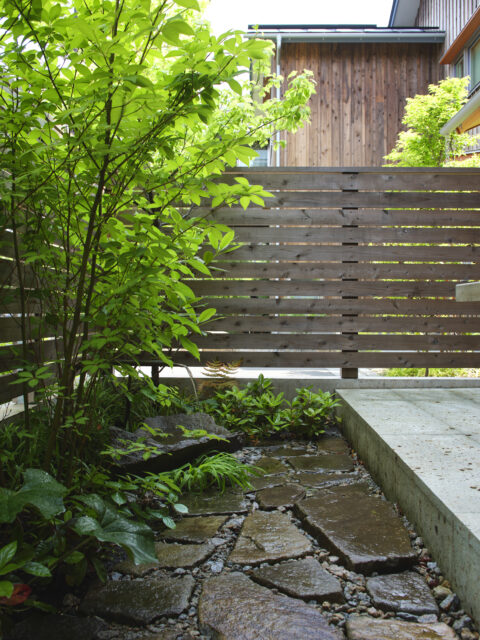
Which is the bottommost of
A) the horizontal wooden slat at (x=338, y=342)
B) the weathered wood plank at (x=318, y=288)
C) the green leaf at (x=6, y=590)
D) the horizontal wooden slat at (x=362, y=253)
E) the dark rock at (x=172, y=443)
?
the dark rock at (x=172, y=443)

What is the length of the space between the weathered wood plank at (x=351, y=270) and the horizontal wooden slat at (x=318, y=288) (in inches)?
2.2

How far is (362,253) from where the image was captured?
4.41 metres

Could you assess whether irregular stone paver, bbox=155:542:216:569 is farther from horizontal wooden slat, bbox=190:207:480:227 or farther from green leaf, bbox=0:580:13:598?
horizontal wooden slat, bbox=190:207:480:227

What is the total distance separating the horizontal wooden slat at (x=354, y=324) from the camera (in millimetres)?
4367

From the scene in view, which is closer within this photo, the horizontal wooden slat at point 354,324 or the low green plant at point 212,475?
the low green plant at point 212,475

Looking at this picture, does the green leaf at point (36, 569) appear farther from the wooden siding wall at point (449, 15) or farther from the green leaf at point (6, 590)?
the wooden siding wall at point (449, 15)

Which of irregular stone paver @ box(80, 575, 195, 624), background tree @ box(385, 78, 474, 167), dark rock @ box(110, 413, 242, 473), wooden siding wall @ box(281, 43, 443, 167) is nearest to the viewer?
irregular stone paver @ box(80, 575, 195, 624)

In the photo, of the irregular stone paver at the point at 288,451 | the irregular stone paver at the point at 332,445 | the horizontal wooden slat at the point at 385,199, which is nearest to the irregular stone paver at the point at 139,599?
the irregular stone paver at the point at 288,451

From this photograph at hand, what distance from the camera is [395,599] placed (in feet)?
5.26

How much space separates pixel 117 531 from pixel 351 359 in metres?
3.28

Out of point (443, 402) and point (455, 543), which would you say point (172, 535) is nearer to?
point (455, 543)

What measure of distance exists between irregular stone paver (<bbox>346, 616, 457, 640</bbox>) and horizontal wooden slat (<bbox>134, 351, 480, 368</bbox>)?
293 cm

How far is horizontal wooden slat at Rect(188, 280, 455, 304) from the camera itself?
4.35 metres

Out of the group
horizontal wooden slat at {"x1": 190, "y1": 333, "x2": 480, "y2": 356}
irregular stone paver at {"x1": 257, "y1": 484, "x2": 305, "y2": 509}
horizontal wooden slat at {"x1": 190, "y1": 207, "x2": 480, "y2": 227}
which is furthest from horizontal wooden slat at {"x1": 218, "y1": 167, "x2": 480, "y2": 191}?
irregular stone paver at {"x1": 257, "y1": 484, "x2": 305, "y2": 509}
